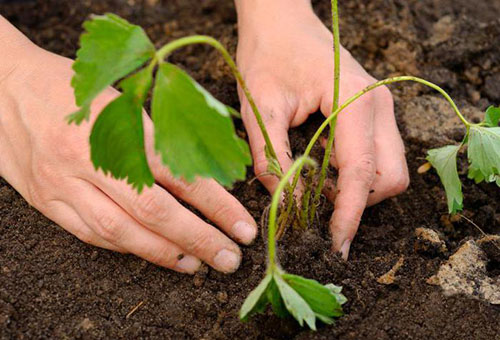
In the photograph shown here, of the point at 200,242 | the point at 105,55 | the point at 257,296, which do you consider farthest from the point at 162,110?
the point at 200,242

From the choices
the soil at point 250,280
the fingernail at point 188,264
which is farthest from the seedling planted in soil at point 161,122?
the fingernail at point 188,264

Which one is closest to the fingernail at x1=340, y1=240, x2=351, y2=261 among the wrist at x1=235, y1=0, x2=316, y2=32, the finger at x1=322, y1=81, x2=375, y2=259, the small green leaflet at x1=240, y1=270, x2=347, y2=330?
the finger at x1=322, y1=81, x2=375, y2=259

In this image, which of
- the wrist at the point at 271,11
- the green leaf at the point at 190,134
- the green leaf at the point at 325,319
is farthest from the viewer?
the wrist at the point at 271,11

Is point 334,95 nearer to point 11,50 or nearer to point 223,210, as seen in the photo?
point 223,210

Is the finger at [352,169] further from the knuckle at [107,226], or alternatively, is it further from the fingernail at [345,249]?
the knuckle at [107,226]

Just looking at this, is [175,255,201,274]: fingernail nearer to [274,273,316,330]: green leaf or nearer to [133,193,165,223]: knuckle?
[133,193,165,223]: knuckle
